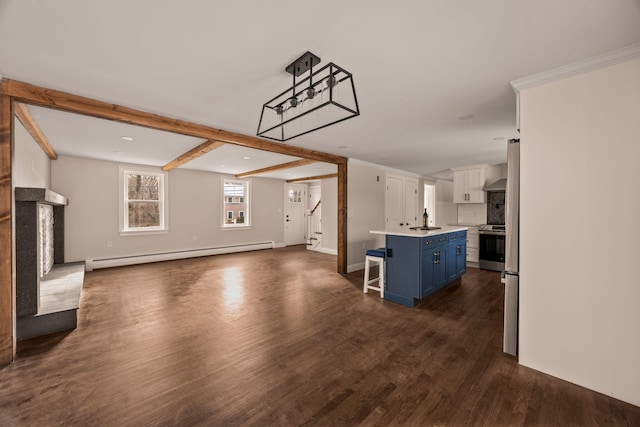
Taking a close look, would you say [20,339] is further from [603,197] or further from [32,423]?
[603,197]

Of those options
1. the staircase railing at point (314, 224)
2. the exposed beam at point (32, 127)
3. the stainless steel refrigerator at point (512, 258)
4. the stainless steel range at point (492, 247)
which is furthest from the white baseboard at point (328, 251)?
the exposed beam at point (32, 127)

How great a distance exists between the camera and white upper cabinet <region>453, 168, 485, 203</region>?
6.01 metres

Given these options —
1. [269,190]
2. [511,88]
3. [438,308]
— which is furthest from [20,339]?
[269,190]

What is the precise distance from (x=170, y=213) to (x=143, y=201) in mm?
643

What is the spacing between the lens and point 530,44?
167cm

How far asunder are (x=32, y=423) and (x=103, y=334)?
1242 millimetres

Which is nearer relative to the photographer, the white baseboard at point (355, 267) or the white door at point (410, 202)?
the white baseboard at point (355, 267)

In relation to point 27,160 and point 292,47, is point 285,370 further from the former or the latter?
point 27,160

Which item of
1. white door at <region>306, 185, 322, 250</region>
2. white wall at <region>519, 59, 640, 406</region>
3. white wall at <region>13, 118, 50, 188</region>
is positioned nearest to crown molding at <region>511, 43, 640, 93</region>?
white wall at <region>519, 59, 640, 406</region>

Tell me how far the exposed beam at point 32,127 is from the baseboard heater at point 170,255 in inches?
92.4

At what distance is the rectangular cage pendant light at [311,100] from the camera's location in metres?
1.70

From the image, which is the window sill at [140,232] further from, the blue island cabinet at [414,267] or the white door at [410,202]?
the white door at [410,202]

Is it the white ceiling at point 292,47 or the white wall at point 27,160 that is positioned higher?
the white ceiling at point 292,47

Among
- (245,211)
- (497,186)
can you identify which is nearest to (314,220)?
(245,211)
